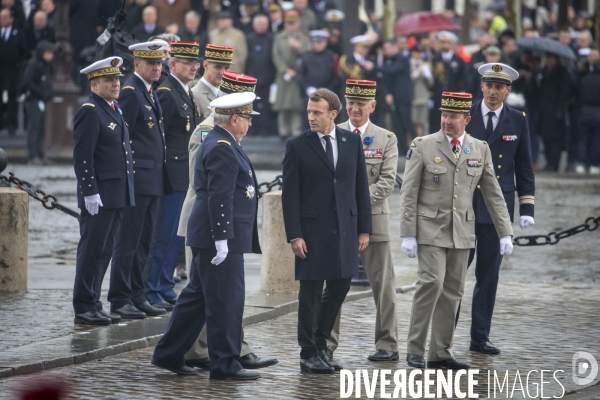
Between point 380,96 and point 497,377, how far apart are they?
50.7 feet

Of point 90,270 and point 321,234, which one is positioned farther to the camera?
point 90,270

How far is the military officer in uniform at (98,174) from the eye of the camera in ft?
30.6

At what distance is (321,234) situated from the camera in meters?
8.20

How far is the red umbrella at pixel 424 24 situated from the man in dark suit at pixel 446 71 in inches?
143

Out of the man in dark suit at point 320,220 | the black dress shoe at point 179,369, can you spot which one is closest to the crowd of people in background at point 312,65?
the man in dark suit at point 320,220

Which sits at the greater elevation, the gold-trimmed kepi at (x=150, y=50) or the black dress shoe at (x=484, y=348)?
the gold-trimmed kepi at (x=150, y=50)

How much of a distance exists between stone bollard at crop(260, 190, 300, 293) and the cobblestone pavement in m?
0.60

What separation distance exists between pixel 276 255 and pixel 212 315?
322 centimetres

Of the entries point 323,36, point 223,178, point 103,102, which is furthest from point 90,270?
point 323,36

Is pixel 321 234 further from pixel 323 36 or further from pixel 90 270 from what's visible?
pixel 323 36

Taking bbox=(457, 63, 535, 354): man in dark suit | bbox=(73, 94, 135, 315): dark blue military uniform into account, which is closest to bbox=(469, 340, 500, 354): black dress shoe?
bbox=(457, 63, 535, 354): man in dark suit

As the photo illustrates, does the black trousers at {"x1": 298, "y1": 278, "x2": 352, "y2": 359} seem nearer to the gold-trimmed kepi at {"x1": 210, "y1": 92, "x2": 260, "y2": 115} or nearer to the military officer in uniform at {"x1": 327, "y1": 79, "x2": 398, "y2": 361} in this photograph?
the military officer in uniform at {"x1": 327, "y1": 79, "x2": 398, "y2": 361}

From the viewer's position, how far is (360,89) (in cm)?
886

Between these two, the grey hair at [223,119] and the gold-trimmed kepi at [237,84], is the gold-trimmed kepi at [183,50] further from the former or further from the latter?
the grey hair at [223,119]
